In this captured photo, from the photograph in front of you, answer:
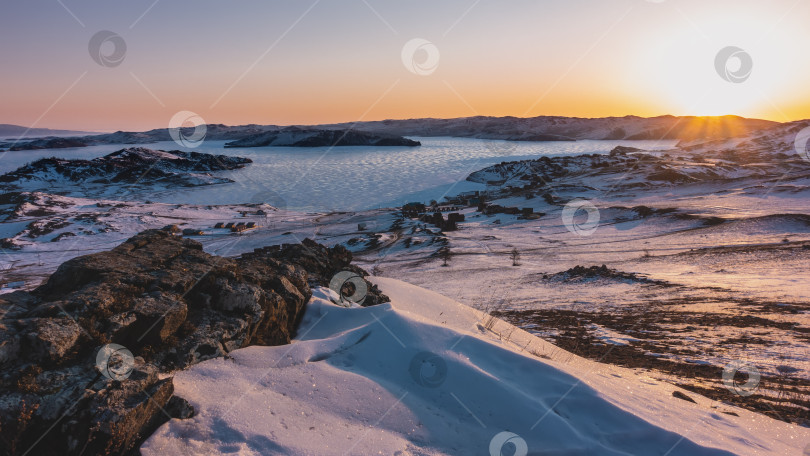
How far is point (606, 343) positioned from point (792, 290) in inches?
282

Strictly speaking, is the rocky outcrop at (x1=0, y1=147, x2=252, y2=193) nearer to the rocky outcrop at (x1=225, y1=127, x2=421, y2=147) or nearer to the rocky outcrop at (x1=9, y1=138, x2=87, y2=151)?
the rocky outcrop at (x1=225, y1=127, x2=421, y2=147)

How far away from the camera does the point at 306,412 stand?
13.4 ft

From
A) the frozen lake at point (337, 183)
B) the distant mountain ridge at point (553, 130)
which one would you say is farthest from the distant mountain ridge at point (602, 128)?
the frozen lake at point (337, 183)

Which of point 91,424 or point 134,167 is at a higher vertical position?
point 134,167

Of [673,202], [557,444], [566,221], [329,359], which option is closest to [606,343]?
[557,444]

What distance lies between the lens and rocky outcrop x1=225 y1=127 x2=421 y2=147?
130125 mm

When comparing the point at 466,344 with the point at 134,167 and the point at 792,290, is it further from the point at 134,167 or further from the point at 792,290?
the point at 134,167
